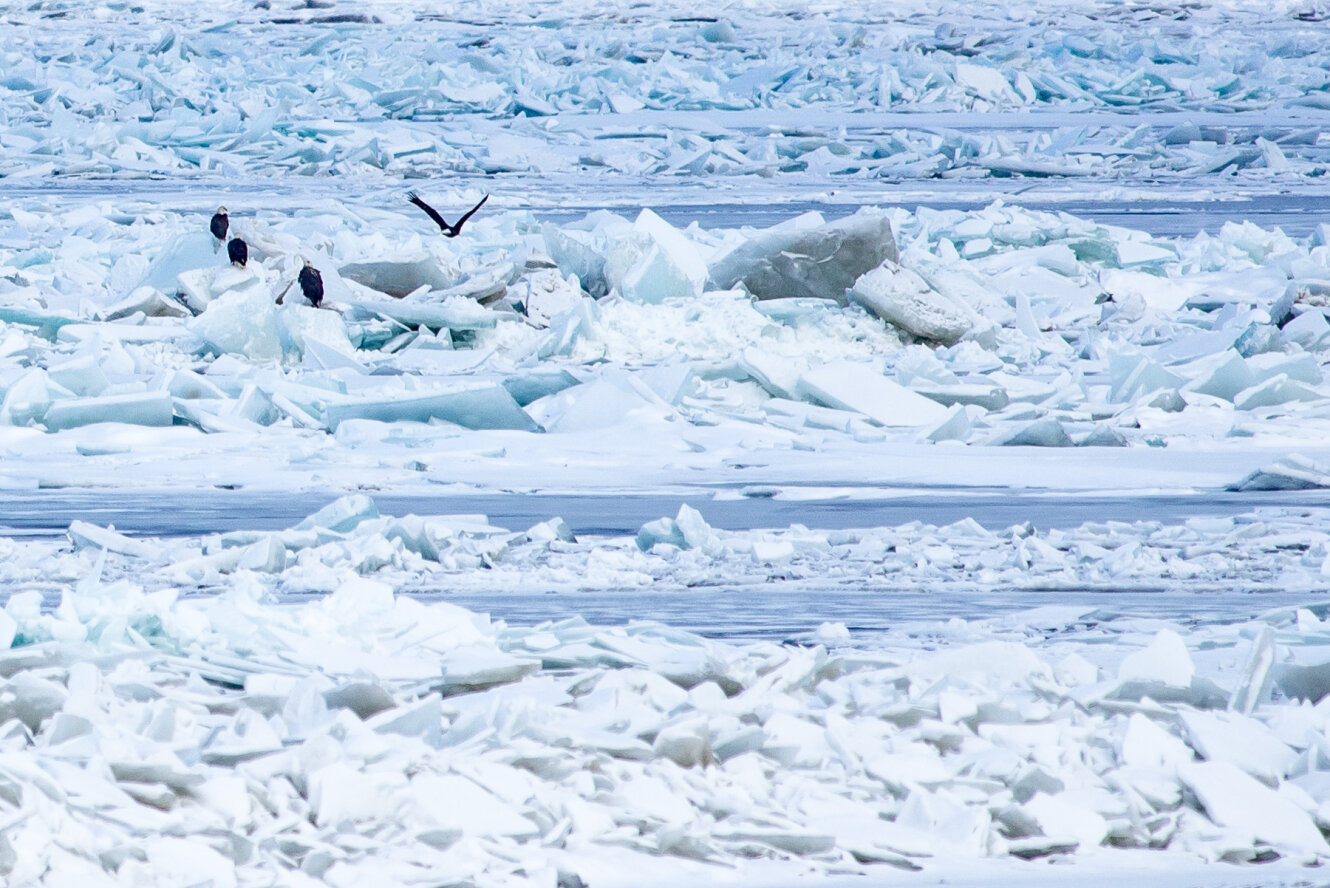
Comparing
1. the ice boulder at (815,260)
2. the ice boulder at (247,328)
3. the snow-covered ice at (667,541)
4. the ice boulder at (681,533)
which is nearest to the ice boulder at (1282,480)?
the snow-covered ice at (667,541)

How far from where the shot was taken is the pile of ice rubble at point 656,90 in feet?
54.3

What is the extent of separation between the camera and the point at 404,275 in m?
8.98

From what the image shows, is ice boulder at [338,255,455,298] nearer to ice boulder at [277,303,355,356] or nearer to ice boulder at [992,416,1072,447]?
ice boulder at [277,303,355,356]

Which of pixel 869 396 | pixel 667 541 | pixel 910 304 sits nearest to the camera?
pixel 667 541

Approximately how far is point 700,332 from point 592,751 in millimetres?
Answer: 5139

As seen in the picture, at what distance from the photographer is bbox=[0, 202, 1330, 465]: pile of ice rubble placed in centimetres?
648

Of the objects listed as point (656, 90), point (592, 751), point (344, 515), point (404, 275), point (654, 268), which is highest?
point (592, 751)

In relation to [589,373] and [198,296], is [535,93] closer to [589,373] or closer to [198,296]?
[198,296]

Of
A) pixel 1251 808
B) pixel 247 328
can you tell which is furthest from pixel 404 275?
pixel 1251 808

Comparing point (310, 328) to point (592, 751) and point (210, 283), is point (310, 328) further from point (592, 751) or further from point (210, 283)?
point (592, 751)

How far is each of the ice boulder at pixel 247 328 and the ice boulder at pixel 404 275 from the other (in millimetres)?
1070

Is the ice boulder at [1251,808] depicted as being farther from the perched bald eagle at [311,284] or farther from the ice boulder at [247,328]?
the perched bald eagle at [311,284]

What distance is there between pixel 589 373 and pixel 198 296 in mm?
2368

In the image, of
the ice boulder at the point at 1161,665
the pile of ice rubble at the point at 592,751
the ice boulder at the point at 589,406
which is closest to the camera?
the pile of ice rubble at the point at 592,751
